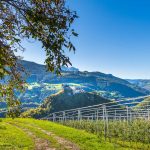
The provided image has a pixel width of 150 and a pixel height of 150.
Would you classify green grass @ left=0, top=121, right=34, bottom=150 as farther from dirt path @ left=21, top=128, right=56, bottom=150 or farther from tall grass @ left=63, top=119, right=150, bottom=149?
tall grass @ left=63, top=119, right=150, bottom=149

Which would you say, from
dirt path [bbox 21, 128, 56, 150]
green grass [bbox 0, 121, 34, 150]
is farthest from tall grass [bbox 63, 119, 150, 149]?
green grass [bbox 0, 121, 34, 150]

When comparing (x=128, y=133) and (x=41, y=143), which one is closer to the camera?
(x=41, y=143)

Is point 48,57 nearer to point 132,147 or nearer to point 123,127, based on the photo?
point 132,147

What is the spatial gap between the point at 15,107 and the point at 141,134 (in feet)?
40.9

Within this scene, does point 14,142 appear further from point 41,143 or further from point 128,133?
point 128,133

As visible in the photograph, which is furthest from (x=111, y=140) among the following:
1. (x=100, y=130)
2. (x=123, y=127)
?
(x=100, y=130)

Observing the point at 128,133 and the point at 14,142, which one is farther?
the point at 128,133

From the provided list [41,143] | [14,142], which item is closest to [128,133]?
[41,143]

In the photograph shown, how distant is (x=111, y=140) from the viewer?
27.7m

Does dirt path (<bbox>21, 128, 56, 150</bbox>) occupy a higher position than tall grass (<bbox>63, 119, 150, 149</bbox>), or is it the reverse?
tall grass (<bbox>63, 119, 150, 149</bbox>)

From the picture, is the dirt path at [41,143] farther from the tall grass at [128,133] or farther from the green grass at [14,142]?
the tall grass at [128,133]

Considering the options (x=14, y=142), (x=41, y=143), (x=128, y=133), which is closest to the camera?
(x=41, y=143)

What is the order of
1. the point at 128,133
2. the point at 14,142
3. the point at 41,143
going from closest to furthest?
1. the point at 41,143
2. the point at 14,142
3. the point at 128,133

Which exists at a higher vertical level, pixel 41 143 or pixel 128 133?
pixel 128 133
